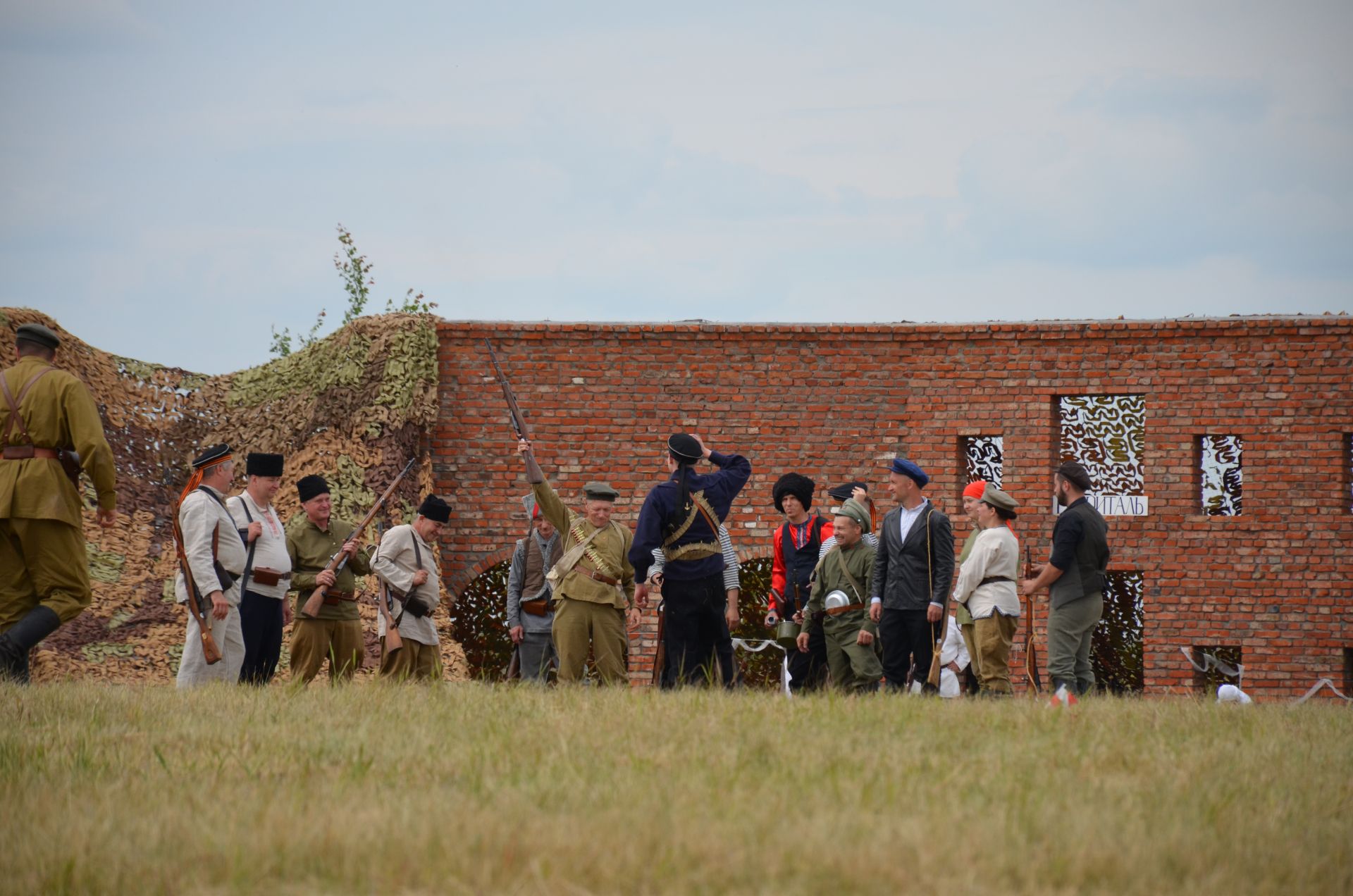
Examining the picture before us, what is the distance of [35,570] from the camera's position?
747 centimetres

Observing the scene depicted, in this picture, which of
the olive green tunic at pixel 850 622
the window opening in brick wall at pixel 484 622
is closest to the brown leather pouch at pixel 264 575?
the olive green tunic at pixel 850 622

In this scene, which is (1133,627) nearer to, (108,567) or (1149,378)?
(1149,378)

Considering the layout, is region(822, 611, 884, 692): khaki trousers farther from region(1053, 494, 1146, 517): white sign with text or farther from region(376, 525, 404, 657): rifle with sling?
region(1053, 494, 1146, 517): white sign with text

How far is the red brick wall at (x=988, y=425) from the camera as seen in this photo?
1478 cm

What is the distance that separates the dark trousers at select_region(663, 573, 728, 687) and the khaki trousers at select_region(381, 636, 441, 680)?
1.95 meters

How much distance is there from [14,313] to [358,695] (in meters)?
10.5

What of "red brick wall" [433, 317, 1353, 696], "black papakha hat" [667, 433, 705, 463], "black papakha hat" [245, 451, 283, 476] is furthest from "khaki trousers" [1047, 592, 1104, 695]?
"red brick wall" [433, 317, 1353, 696]

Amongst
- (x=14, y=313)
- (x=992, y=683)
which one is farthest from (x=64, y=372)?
(x=14, y=313)

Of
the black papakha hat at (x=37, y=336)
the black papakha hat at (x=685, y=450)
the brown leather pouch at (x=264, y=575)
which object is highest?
the black papakha hat at (x=37, y=336)

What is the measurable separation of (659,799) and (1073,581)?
537 centimetres

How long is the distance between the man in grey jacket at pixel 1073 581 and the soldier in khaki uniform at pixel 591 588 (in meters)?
2.83

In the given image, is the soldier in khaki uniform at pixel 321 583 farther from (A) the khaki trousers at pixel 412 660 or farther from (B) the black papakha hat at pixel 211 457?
(B) the black papakha hat at pixel 211 457

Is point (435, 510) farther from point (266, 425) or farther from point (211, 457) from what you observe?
point (266, 425)

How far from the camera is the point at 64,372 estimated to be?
7633 millimetres
